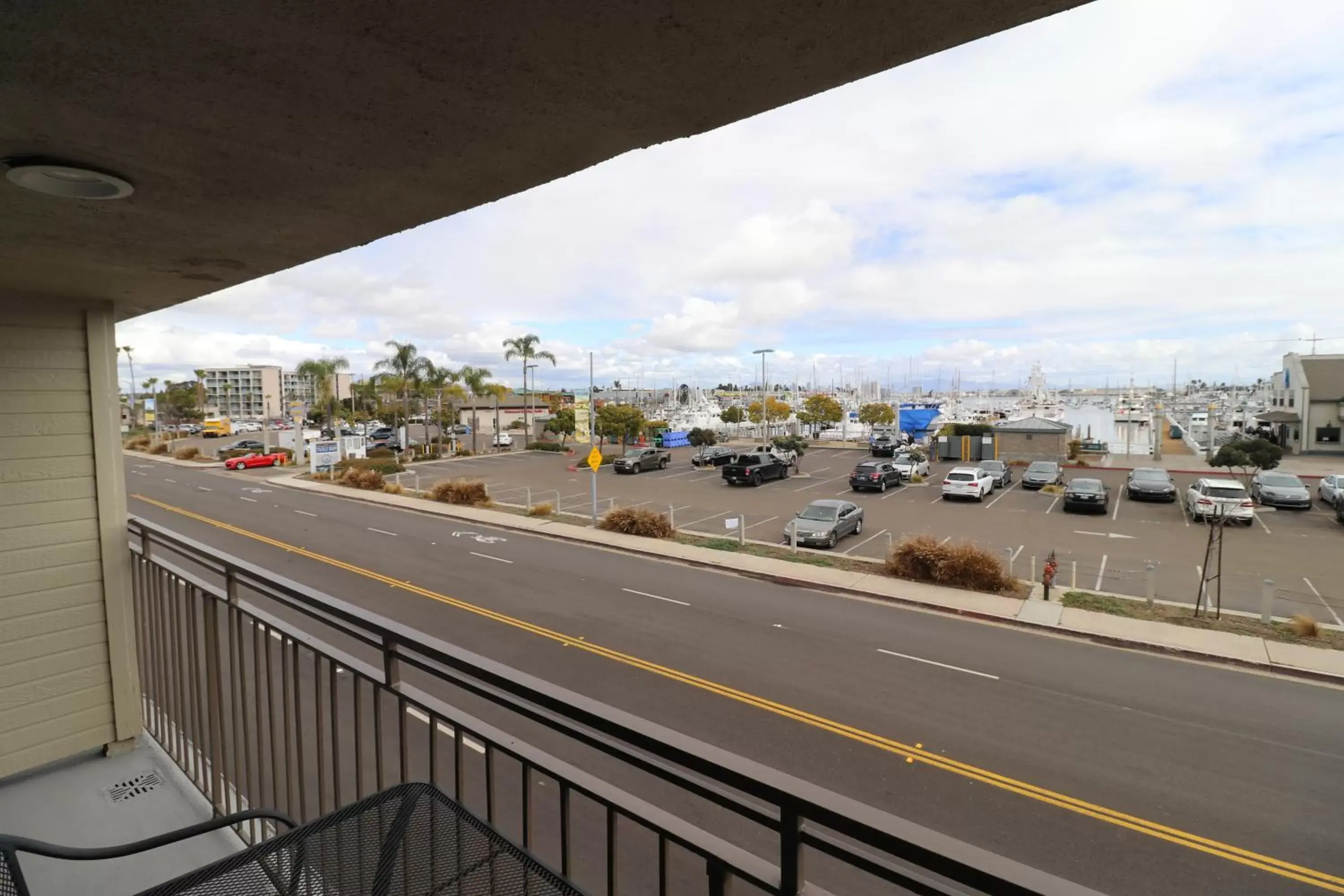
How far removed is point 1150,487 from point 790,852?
29586mm

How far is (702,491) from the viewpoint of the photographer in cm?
2842

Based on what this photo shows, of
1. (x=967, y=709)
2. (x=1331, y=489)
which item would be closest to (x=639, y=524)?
(x=967, y=709)

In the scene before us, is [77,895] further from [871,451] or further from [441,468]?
[871,451]

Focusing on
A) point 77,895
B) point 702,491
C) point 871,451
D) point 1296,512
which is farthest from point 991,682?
point 871,451

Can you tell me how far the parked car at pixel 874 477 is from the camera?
92.8ft

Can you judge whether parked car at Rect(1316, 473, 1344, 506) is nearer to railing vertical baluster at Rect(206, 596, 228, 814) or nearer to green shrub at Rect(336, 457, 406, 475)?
railing vertical baluster at Rect(206, 596, 228, 814)

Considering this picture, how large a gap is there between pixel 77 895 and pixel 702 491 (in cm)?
2567

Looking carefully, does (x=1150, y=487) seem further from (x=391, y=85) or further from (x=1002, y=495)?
(x=391, y=85)

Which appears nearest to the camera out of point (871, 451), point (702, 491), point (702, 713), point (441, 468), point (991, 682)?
point (702, 713)

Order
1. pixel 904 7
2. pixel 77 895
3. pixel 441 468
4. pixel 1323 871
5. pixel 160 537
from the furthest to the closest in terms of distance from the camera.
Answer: pixel 441 468
pixel 1323 871
pixel 160 537
pixel 77 895
pixel 904 7

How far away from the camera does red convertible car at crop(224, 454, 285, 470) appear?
3884 cm

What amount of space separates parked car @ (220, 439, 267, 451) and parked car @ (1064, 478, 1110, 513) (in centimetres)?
4859

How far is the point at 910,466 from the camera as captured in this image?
3222 cm

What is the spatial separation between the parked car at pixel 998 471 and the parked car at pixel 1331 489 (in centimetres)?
1047
